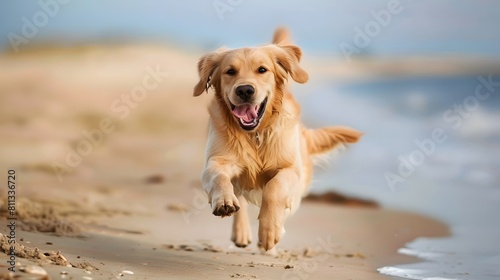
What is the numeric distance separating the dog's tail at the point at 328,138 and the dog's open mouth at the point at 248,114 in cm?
136

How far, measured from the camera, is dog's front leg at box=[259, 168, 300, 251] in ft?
14.4

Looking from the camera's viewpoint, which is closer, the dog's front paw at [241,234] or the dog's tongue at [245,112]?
the dog's tongue at [245,112]

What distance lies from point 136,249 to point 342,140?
178 centimetres

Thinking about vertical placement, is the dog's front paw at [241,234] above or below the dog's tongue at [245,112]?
below

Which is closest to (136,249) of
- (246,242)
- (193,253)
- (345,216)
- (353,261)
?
(193,253)

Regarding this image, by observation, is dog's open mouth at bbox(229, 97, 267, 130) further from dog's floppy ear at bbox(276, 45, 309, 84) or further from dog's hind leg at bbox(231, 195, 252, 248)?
dog's hind leg at bbox(231, 195, 252, 248)

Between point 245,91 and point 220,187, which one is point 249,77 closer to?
point 245,91

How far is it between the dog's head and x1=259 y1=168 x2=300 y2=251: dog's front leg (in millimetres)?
411

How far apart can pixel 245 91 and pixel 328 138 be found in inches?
67.0

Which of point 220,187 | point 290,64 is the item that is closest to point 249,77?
point 290,64

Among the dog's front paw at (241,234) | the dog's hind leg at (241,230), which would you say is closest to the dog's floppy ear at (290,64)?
the dog's hind leg at (241,230)

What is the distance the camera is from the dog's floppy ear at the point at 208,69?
504 cm

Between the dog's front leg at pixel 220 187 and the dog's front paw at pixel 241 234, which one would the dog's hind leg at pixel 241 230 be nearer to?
the dog's front paw at pixel 241 234

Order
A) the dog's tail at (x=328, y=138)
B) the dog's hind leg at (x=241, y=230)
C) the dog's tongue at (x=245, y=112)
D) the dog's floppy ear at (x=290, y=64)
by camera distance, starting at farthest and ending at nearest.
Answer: the dog's tail at (x=328, y=138) < the dog's hind leg at (x=241, y=230) < the dog's floppy ear at (x=290, y=64) < the dog's tongue at (x=245, y=112)
